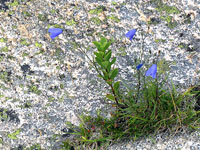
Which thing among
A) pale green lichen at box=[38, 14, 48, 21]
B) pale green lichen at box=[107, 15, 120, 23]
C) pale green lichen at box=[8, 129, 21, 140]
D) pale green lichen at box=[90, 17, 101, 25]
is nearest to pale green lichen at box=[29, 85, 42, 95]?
pale green lichen at box=[8, 129, 21, 140]

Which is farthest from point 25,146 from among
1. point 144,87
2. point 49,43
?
point 144,87

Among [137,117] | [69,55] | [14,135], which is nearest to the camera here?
[137,117]

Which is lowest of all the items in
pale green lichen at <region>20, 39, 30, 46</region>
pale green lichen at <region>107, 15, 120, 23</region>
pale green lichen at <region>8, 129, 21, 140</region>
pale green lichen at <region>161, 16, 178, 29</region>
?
pale green lichen at <region>8, 129, 21, 140</region>

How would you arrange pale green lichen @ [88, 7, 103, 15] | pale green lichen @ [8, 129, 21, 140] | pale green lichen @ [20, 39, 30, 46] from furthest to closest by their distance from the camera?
pale green lichen @ [88, 7, 103, 15], pale green lichen @ [20, 39, 30, 46], pale green lichen @ [8, 129, 21, 140]

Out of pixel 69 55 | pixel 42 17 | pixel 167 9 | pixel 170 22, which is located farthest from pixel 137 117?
pixel 42 17

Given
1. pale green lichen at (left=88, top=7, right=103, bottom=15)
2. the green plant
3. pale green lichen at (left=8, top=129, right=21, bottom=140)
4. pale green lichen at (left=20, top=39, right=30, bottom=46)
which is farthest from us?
pale green lichen at (left=88, top=7, right=103, bottom=15)

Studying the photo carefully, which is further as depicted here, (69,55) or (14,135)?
(69,55)

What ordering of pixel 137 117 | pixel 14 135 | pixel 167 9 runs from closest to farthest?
pixel 137 117 < pixel 14 135 < pixel 167 9

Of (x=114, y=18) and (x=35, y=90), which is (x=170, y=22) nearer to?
(x=114, y=18)

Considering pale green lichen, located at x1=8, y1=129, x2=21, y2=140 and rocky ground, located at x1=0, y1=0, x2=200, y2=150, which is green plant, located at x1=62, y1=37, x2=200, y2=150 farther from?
pale green lichen, located at x1=8, y1=129, x2=21, y2=140

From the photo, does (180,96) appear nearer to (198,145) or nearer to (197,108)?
(197,108)

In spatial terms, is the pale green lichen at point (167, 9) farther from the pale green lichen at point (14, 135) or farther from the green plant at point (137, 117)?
the pale green lichen at point (14, 135)
